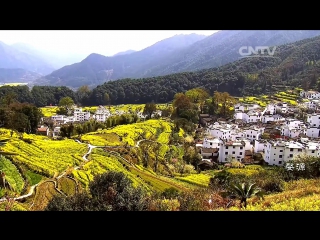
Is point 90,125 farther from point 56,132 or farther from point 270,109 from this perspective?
point 270,109

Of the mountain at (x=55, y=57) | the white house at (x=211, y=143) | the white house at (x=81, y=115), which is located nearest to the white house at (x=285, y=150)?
the white house at (x=211, y=143)

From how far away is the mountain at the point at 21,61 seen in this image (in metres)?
54.9

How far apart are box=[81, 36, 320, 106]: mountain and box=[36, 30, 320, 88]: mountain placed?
26.1 ft

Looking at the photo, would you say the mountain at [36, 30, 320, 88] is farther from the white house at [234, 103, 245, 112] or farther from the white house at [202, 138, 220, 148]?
the white house at [202, 138, 220, 148]

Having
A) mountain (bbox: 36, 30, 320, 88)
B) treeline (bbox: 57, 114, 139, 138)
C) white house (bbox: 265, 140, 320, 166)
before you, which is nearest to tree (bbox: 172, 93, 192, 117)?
treeline (bbox: 57, 114, 139, 138)

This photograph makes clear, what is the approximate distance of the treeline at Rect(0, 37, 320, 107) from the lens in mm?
29328

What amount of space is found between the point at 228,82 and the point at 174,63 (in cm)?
2688

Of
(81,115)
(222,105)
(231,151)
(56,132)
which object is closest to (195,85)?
(222,105)

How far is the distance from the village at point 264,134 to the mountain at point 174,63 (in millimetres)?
18324

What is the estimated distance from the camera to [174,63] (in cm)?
5719

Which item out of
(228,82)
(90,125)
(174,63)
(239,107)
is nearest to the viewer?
(90,125)

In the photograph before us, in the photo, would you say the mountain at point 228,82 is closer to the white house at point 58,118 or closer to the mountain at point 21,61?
the white house at point 58,118
